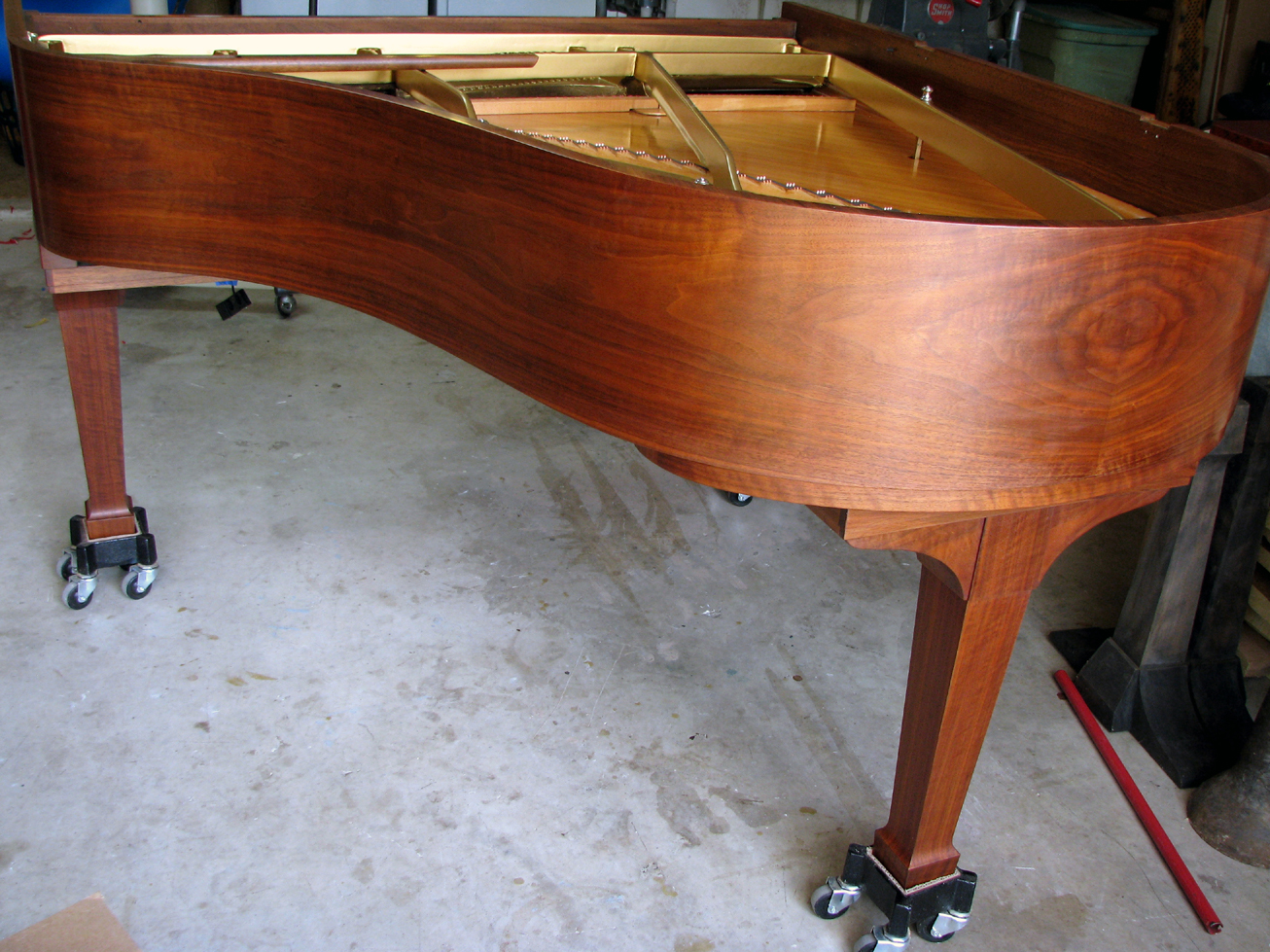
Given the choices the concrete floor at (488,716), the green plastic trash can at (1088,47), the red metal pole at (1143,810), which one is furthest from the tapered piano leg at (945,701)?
the green plastic trash can at (1088,47)

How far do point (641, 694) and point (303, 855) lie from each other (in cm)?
62

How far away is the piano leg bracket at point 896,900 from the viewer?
1409 millimetres

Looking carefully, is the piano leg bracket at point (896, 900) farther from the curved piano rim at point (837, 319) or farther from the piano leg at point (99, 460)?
the piano leg at point (99, 460)

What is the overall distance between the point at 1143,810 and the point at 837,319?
3.77 ft

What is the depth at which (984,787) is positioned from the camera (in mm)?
1729

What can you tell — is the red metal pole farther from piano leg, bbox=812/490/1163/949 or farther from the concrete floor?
piano leg, bbox=812/490/1163/949

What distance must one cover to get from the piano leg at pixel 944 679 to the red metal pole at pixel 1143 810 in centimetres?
36

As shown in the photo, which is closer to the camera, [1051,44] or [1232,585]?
[1232,585]

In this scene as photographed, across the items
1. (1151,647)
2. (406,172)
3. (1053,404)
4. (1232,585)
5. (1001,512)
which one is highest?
(406,172)

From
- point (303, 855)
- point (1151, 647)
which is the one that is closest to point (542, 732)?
point (303, 855)

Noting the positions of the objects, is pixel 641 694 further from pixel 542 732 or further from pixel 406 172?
pixel 406 172

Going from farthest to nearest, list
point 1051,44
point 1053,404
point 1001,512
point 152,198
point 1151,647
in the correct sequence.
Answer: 1. point 1051,44
2. point 1151,647
3. point 152,198
4. point 1001,512
5. point 1053,404

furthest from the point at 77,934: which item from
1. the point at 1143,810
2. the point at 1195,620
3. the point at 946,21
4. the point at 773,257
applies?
the point at 946,21

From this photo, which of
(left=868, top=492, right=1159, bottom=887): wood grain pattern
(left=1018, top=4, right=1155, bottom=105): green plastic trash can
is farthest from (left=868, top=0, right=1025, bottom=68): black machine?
(left=868, top=492, right=1159, bottom=887): wood grain pattern
